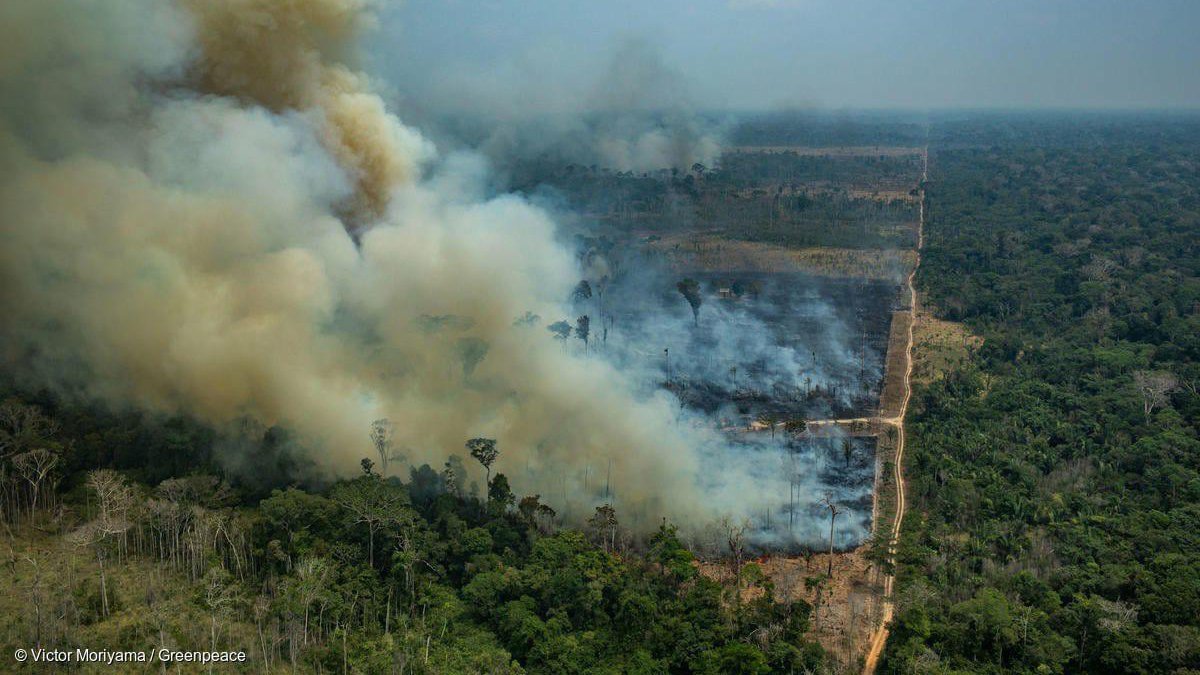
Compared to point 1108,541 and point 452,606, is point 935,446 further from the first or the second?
point 452,606

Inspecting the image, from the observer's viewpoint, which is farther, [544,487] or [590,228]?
[590,228]

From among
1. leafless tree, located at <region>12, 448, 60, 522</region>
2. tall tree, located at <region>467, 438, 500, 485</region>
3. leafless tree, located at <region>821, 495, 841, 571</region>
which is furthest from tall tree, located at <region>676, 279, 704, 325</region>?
leafless tree, located at <region>12, 448, 60, 522</region>

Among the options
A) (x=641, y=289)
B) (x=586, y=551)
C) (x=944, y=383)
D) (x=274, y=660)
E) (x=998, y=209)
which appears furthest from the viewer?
(x=998, y=209)

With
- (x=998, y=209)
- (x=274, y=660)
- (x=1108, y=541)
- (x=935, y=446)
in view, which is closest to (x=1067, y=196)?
(x=998, y=209)

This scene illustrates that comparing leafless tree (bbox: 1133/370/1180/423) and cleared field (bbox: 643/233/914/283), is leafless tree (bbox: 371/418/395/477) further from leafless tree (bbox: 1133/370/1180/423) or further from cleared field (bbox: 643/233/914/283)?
cleared field (bbox: 643/233/914/283)

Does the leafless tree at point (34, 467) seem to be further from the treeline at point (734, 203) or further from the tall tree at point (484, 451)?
the treeline at point (734, 203)

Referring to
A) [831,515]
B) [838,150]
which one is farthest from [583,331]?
[838,150]
